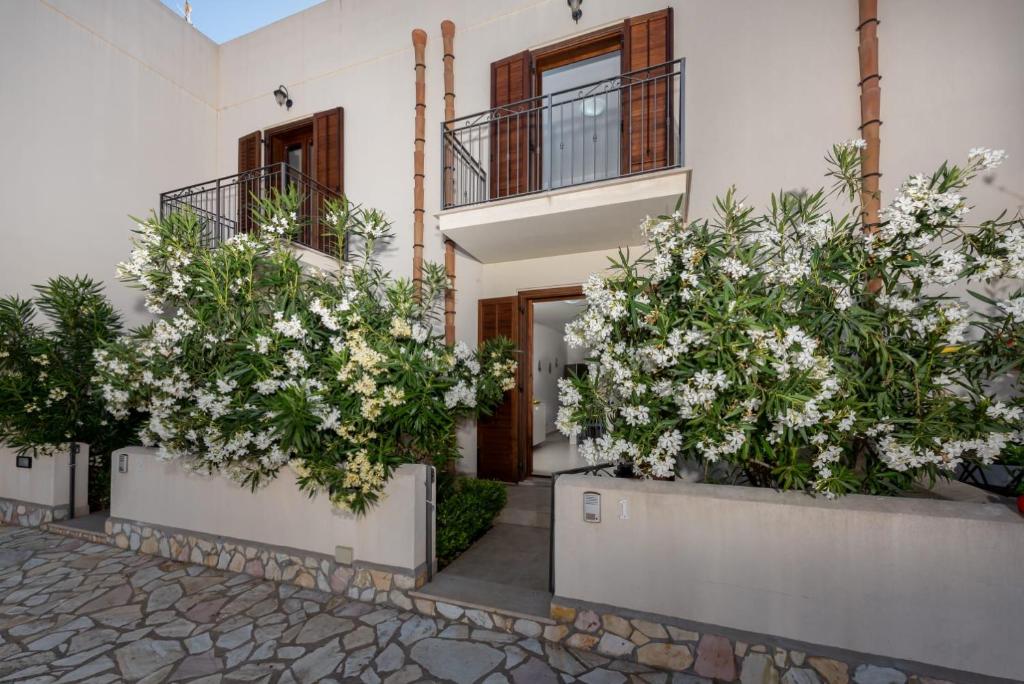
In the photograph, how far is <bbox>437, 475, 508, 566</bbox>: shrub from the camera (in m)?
3.89

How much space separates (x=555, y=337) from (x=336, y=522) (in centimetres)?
769

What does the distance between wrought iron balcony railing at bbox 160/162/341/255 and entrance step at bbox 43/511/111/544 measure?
369 cm

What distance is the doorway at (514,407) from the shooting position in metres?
5.76

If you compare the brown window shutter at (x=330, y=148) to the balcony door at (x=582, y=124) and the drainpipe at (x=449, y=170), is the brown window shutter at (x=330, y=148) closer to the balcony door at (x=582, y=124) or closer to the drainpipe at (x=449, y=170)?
the drainpipe at (x=449, y=170)

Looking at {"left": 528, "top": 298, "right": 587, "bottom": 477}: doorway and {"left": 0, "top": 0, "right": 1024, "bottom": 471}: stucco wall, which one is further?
{"left": 528, "top": 298, "right": 587, "bottom": 477}: doorway

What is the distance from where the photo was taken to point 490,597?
321cm

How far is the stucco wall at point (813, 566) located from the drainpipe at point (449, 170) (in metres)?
3.06

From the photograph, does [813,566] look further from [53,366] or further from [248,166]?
[248,166]

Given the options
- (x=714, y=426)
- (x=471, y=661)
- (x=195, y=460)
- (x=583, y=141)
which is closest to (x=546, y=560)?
(x=471, y=661)

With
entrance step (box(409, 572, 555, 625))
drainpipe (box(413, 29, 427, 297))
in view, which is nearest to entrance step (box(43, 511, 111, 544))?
entrance step (box(409, 572, 555, 625))

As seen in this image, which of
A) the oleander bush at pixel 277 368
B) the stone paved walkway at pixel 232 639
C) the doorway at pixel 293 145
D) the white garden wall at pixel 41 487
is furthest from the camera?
the doorway at pixel 293 145

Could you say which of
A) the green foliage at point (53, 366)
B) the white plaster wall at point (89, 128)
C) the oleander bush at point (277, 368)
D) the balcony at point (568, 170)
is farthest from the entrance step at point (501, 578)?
the white plaster wall at point (89, 128)

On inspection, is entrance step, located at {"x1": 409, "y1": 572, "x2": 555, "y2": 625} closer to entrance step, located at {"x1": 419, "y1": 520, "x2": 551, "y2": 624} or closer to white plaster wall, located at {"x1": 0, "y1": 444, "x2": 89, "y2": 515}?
entrance step, located at {"x1": 419, "y1": 520, "x2": 551, "y2": 624}

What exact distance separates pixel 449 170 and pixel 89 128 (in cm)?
504
